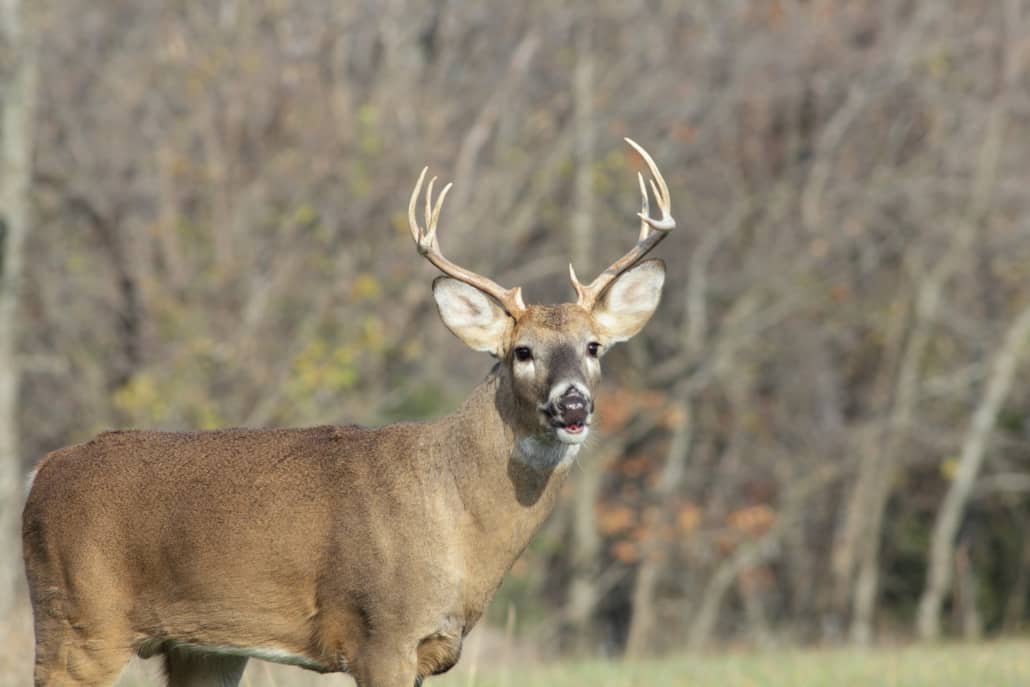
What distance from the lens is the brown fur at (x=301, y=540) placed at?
614 cm

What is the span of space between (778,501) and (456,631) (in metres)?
19.8

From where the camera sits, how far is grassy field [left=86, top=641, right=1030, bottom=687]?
8703mm

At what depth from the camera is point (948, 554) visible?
76.2ft

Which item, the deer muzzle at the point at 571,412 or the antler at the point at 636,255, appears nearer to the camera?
the deer muzzle at the point at 571,412

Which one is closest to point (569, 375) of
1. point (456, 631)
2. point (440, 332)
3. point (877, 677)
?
point (456, 631)

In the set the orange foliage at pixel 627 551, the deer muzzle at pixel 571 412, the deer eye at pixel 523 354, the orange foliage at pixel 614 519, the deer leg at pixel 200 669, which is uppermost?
the orange foliage at pixel 614 519

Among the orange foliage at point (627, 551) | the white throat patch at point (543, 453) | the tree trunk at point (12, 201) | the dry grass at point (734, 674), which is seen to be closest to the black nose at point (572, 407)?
the white throat patch at point (543, 453)

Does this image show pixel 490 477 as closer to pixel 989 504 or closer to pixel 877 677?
pixel 877 677

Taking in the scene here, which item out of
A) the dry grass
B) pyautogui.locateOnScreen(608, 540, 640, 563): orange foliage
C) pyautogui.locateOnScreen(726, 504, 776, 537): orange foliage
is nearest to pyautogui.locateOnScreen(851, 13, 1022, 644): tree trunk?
pyautogui.locateOnScreen(726, 504, 776, 537): orange foliage

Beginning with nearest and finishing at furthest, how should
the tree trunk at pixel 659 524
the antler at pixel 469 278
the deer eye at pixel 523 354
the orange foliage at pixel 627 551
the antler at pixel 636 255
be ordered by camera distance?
the deer eye at pixel 523 354 < the antler at pixel 469 278 < the antler at pixel 636 255 < the tree trunk at pixel 659 524 < the orange foliage at pixel 627 551

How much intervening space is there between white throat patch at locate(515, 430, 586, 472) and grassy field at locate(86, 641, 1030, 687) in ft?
4.57

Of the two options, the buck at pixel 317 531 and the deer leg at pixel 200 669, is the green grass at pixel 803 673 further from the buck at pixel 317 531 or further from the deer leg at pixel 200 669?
the buck at pixel 317 531

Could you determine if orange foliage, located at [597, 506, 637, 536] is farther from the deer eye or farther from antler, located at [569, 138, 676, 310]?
the deer eye

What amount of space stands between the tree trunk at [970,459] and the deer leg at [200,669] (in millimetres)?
14964
